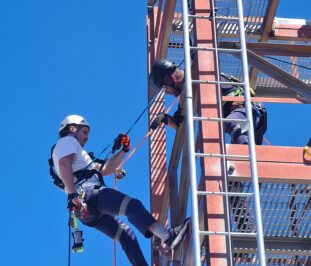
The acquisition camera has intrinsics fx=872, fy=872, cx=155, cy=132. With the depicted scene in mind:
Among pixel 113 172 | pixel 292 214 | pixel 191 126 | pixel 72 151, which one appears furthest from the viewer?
pixel 113 172

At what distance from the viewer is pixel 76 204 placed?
1056cm

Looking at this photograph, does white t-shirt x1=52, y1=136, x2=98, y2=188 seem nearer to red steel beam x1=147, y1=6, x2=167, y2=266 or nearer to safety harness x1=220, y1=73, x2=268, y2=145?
red steel beam x1=147, y1=6, x2=167, y2=266

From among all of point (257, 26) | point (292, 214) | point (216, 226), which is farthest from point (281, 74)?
point (257, 26)

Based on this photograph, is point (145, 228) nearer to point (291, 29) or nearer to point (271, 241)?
point (271, 241)

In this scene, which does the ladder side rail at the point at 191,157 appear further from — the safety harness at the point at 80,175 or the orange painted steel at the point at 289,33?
the orange painted steel at the point at 289,33

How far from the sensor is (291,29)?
544 inches

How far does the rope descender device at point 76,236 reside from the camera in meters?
10.8

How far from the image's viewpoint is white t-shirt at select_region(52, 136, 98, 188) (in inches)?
446

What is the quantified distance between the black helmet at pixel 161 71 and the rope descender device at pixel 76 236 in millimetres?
2314

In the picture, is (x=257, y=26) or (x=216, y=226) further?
(x=257, y=26)

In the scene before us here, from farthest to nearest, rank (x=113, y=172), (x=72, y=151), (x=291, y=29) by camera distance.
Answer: (x=291, y=29), (x=113, y=172), (x=72, y=151)

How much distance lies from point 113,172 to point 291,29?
387 centimetres

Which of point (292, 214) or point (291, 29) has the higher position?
point (291, 29)

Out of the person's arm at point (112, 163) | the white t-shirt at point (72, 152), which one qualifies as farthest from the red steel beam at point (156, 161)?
the white t-shirt at point (72, 152)
